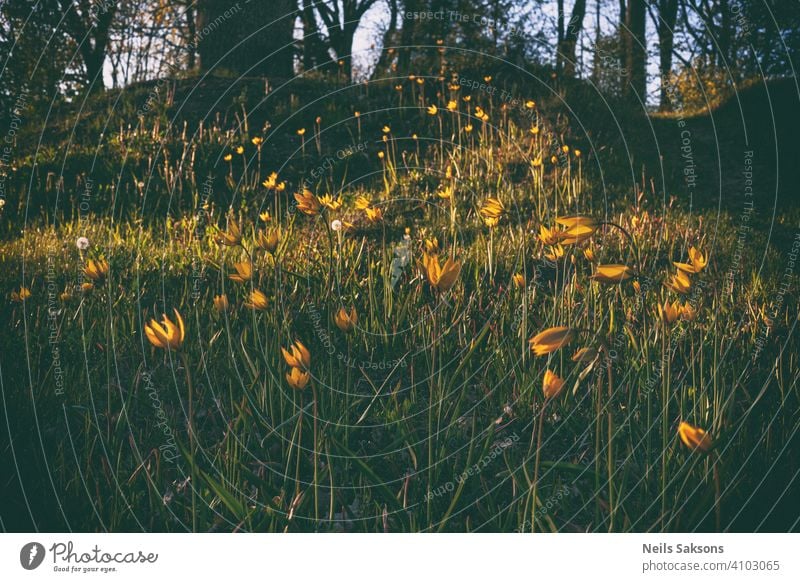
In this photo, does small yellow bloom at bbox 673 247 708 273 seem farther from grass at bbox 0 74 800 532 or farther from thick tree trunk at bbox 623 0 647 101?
thick tree trunk at bbox 623 0 647 101

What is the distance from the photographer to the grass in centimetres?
173

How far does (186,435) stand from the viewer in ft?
6.94

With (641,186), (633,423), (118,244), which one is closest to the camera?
(633,423)

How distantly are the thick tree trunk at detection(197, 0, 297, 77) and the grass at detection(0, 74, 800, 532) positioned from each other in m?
3.54

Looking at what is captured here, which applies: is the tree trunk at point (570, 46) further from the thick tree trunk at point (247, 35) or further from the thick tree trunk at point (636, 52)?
the thick tree trunk at point (247, 35)

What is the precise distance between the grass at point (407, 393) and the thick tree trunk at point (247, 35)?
11.6 feet

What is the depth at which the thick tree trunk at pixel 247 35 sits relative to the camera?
6.29 meters

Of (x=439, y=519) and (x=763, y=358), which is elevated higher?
(x=763, y=358)

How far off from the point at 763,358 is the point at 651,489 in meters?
0.92

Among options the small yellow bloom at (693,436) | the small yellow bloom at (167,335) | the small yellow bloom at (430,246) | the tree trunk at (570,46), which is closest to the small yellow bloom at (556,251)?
the small yellow bloom at (430,246)

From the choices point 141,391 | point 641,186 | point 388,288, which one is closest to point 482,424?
point 388,288

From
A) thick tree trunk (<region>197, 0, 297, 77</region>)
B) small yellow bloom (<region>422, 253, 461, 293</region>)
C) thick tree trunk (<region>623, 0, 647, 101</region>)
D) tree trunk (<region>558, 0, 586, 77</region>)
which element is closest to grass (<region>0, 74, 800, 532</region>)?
small yellow bloom (<region>422, 253, 461, 293</region>)
